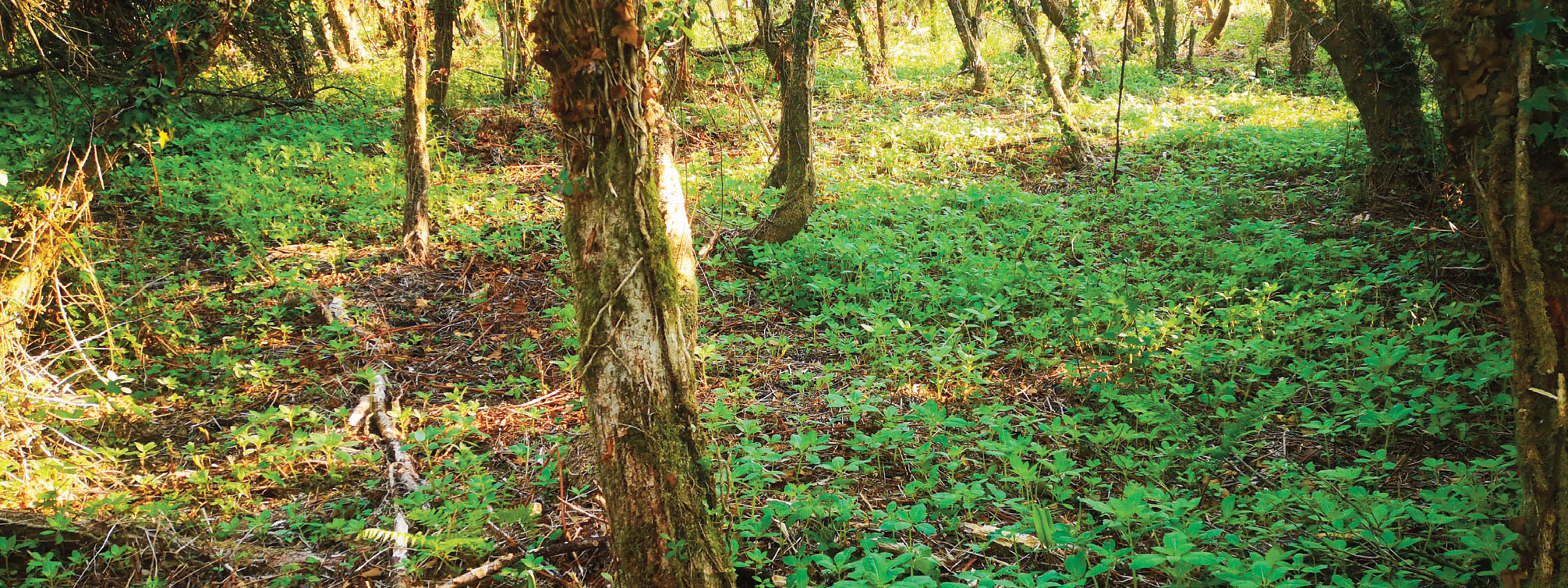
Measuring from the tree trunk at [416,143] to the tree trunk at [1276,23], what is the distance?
684 inches

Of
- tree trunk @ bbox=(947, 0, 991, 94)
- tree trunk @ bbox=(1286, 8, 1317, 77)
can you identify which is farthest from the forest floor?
tree trunk @ bbox=(947, 0, 991, 94)

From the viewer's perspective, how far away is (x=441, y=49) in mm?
9766

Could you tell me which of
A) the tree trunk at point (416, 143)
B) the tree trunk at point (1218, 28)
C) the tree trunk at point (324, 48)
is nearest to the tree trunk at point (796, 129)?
the tree trunk at point (416, 143)

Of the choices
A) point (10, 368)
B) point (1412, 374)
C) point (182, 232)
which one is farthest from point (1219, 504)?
point (182, 232)

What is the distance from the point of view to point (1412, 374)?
4137mm

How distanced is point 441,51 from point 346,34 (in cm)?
838

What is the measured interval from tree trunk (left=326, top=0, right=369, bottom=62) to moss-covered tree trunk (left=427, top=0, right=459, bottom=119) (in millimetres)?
6611

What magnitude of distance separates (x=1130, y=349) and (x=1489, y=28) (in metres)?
2.28

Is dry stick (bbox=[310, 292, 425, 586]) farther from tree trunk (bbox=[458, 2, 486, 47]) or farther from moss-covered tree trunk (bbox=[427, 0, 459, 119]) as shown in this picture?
tree trunk (bbox=[458, 2, 486, 47])

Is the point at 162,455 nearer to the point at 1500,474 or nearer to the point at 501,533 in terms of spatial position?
the point at 501,533

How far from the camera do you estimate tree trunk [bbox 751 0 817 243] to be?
22.6ft

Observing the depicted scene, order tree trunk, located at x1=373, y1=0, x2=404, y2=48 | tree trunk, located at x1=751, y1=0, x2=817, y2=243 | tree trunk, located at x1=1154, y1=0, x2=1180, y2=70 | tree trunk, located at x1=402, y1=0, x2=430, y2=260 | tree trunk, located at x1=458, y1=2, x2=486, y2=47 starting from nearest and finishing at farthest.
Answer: tree trunk, located at x1=402, y1=0, x2=430, y2=260 < tree trunk, located at x1=373, y1=0, x2=404, y2=48 < tree trunk, located at x1=751, y1=0, x2=817, y2=243 < tree trunk, located at x1=458, y1=2, x2=486, y2=47 < tree trunk, located at x1=1154, y1=0, x2=1180, y2=70

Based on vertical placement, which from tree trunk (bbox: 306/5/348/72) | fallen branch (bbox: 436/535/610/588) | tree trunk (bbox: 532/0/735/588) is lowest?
fallen branch (bbox: 436/535/610/588)

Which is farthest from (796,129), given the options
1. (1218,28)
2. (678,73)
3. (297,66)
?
(1218,28)
